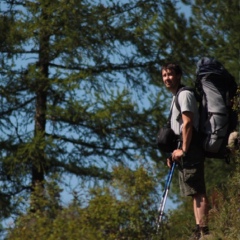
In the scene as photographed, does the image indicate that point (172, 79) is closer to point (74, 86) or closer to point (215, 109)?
point (215, 109)

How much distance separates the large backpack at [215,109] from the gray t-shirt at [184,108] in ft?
0.24

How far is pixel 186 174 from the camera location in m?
7.30

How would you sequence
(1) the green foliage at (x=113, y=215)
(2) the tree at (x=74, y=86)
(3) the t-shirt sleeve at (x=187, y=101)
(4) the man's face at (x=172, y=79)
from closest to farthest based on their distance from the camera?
1. (3) the t-shirt sleeve at (x=187, y=101)
2. (4) the man's face at (x=172, y=79)
3. (1) the green foliage at (x=113, y=215)
4. (2) the tree at (x=74, y=86)

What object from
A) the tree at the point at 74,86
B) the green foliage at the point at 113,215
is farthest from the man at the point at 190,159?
the tree at the point at 74,86

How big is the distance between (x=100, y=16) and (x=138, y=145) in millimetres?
2553

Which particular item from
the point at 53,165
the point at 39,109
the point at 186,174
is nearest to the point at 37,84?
the point at 39,109

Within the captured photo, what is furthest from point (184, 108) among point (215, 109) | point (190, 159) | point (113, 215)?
point (113, 215)

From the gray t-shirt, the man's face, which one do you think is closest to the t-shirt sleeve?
the gray t-shirt

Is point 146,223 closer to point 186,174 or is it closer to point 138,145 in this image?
point 186,174

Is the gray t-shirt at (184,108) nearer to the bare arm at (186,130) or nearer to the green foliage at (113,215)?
the bare arm at (186,130)

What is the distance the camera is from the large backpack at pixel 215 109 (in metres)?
7.22

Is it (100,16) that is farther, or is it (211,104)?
(100,16)

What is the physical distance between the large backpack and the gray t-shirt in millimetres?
73

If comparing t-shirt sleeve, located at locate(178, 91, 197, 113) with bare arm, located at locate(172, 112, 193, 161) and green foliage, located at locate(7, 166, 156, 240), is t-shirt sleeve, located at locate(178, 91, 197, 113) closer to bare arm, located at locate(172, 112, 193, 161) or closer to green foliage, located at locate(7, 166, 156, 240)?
bare arm, located at locate(172, 112, 193, 161)
